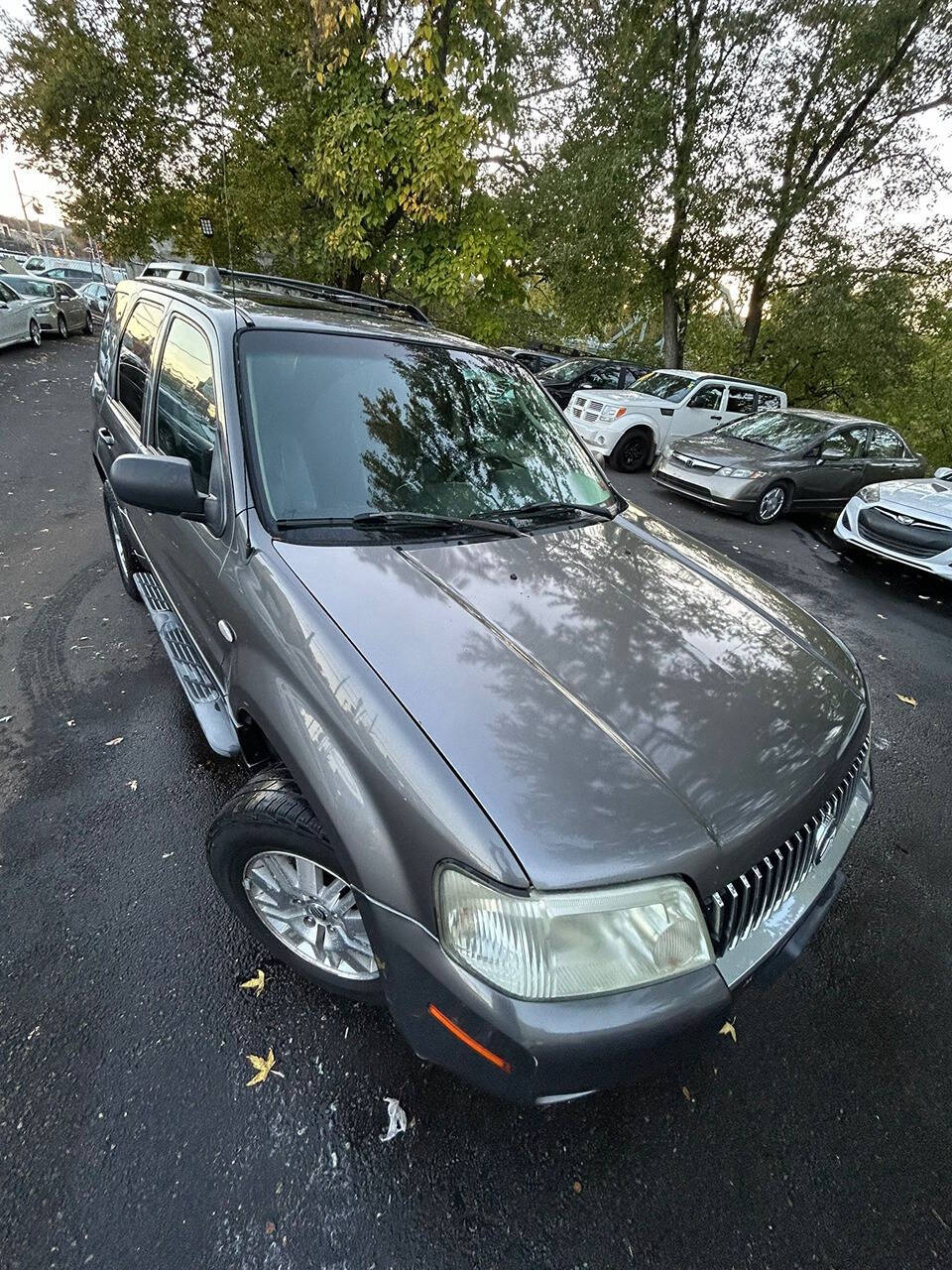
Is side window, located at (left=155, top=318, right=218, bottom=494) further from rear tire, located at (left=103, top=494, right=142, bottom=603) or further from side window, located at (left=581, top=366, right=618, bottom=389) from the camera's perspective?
side window, located at (left=581, top=366, right=618, bottom=389)

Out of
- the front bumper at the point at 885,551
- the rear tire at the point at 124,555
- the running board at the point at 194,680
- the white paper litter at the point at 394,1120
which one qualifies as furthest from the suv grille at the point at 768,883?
the front bumper at the point at 885,551

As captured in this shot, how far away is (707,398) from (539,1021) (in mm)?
10805

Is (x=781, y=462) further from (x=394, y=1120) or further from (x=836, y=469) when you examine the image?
(x=394, y=1120)

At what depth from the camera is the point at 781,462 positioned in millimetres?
7531

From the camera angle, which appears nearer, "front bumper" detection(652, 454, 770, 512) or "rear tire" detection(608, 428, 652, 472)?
"front bumper" detection(652, 454, 770, 512)

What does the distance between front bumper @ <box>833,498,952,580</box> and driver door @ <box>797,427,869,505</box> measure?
4.11 ft

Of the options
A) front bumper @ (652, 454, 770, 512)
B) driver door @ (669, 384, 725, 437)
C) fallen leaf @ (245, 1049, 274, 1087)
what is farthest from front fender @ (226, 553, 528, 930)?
driver door @ (669, 384, 725, 437)

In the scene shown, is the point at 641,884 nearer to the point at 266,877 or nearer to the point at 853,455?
the point at 266,877

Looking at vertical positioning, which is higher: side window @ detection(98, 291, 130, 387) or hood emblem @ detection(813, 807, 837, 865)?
side window @ detection(98, 291, 130, 387)

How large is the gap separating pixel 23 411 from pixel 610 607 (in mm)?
10385

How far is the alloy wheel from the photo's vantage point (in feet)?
5.50

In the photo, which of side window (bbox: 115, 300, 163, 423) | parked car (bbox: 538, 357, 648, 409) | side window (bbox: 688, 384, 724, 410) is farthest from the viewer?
parked car (bbox: 538, 357, 648, 409)

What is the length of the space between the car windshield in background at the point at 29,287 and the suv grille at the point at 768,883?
18.1 meters

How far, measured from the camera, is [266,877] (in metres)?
1.86
